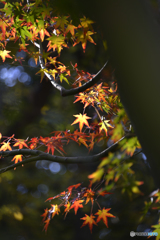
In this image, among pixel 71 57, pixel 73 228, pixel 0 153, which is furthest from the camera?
pixel 71 57

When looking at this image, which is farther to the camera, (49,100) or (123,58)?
(49,100)

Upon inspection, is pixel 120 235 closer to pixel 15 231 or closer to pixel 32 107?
pixel 15 231

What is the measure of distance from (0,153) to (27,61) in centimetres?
421

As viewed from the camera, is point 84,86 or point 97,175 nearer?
point 97,175

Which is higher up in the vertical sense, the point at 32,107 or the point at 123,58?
the point at 123,58

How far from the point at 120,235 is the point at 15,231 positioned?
228 centimetres

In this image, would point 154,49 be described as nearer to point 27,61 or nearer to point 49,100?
point 49,100

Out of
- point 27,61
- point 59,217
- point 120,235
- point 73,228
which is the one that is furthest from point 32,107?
point 120,235

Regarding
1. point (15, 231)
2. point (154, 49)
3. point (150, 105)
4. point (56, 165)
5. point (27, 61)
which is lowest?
point (15, 231)

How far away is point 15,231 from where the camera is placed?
434 cm

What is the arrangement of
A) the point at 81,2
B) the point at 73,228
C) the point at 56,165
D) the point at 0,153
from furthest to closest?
the point at 56,165, the point at 73,228, the point at 0,153, the point at 81,2

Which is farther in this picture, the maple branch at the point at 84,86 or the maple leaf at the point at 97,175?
the maple branch at the point at 84,86

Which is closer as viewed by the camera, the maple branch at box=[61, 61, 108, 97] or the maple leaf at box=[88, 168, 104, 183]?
the maple leaf at box=[88, 168, 104, 183]

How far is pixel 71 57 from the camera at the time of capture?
491 cm
